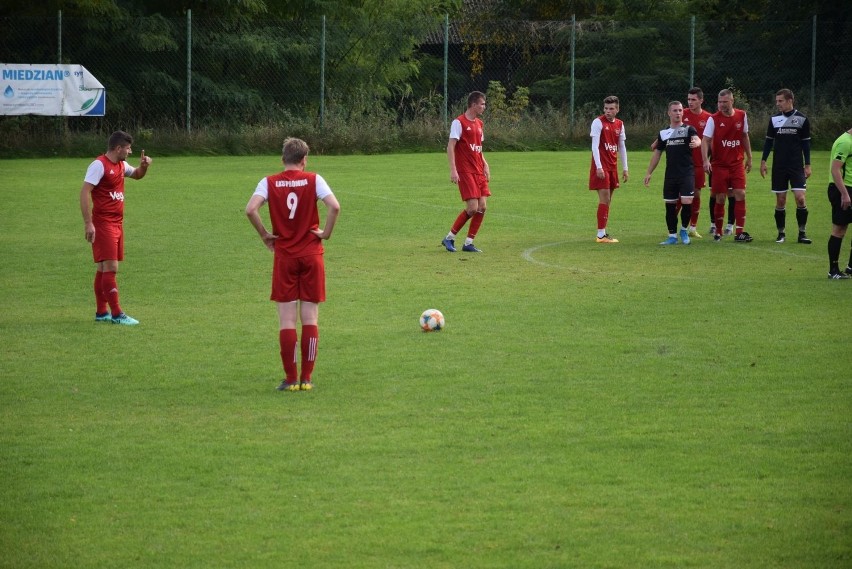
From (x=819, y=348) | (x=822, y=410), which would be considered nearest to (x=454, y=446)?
(x=822, y=410)

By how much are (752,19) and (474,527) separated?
147 feet

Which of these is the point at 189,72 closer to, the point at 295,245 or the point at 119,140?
the point at 119,140

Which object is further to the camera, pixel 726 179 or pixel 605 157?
pixel 726 179

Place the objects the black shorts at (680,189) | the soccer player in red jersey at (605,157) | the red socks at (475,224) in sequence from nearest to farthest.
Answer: the red socks at (475,224), the soccer player in red jersey at (605,157), the black shorts at (680,189)

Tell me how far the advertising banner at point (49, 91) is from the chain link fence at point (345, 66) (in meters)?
1.26

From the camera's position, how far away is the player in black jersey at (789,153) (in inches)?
669

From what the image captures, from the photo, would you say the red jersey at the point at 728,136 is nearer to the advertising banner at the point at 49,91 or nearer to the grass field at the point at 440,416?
the grass field at the point at 440,416

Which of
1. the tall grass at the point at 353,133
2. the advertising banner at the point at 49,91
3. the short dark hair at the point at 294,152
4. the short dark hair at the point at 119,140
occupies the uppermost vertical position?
the advertising banner at the point at 49,91

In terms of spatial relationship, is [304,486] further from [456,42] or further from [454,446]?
[456,42]

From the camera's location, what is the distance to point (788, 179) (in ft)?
56.4

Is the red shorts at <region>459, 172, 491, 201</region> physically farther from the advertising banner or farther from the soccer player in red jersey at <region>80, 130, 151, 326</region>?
the advertising banner

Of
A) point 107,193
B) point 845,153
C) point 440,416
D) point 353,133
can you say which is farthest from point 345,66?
point 440,416

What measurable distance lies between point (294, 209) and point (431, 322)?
2.62 metres

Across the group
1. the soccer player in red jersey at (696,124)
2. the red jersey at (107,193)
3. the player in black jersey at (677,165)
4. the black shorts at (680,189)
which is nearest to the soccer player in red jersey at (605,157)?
the player in black jersey at (677,165)
